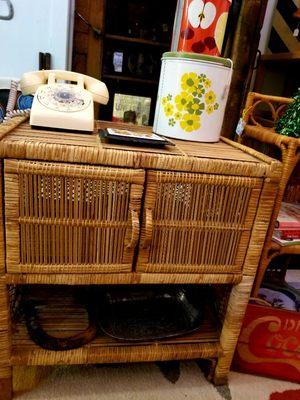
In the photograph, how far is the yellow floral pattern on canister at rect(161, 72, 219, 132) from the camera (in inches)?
33.1

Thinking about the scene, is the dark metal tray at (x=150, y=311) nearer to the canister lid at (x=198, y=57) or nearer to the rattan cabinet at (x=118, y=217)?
the rattan cabinet at (x=118, y=217)

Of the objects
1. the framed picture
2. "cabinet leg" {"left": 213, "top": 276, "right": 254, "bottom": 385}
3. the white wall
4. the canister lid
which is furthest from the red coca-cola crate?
the framed picture

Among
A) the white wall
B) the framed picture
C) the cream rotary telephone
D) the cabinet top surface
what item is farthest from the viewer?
the framed picture

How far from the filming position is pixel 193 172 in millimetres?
717

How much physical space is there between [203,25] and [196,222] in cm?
54

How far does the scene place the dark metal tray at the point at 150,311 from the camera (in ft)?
2.94

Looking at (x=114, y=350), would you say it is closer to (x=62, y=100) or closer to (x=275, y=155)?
(x=62, y=100)

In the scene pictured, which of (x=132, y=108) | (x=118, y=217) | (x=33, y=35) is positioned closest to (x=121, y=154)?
(x=118, y=217)

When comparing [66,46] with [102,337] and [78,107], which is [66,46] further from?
[102,337]

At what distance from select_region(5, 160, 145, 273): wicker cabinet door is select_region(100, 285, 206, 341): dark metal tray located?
24 cm

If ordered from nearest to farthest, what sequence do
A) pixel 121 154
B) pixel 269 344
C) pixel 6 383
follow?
pixel 121 154, pixel 6 383, pixel 269 344

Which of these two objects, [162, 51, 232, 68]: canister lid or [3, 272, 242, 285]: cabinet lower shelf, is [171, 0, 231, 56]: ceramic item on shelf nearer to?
[162, 51, 232, 68]: canister lid

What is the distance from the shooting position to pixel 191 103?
854mm

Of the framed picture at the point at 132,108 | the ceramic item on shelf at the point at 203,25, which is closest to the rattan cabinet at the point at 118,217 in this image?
the ceramic item on shelf at the point at 203,25
